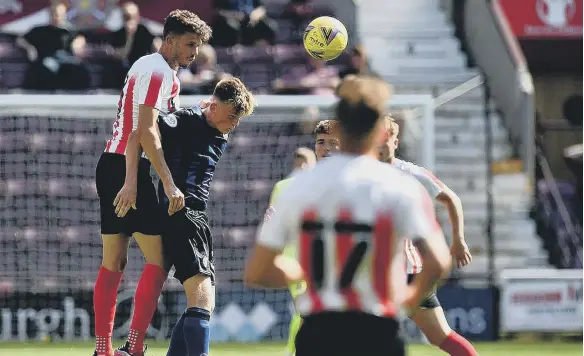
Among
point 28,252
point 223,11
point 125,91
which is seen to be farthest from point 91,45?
point 125,91

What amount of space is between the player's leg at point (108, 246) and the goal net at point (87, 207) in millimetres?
5305

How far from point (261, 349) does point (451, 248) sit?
210 inches

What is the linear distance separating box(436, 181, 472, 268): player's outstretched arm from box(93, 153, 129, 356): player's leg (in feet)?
6.10

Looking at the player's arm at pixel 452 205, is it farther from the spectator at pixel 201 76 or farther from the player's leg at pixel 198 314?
the spectator at pixel 201 76

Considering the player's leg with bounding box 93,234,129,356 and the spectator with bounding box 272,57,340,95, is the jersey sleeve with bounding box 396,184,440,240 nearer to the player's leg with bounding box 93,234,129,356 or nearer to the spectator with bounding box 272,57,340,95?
the player's leg with bounding box 93,234,129,356

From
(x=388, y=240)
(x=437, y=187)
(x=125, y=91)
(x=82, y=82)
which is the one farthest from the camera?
(x=82, y=82)

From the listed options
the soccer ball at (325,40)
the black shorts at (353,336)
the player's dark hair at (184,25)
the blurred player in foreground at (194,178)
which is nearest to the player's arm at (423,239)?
the black shorts at (353,336)

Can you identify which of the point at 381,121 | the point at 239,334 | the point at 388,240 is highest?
the point at 381,121

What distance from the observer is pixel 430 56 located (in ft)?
64.8

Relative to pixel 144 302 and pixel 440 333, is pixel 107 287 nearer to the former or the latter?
pixel 144 302

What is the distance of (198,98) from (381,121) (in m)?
8.84

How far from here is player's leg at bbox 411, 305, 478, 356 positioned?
7.42 metres

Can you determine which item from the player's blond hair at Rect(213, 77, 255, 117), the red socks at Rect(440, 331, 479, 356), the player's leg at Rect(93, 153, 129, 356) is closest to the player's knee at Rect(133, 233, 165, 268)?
the player's leg at Rect(93, 153, 129, 356)

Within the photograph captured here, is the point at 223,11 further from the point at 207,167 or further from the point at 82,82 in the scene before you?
the point at 207,167
